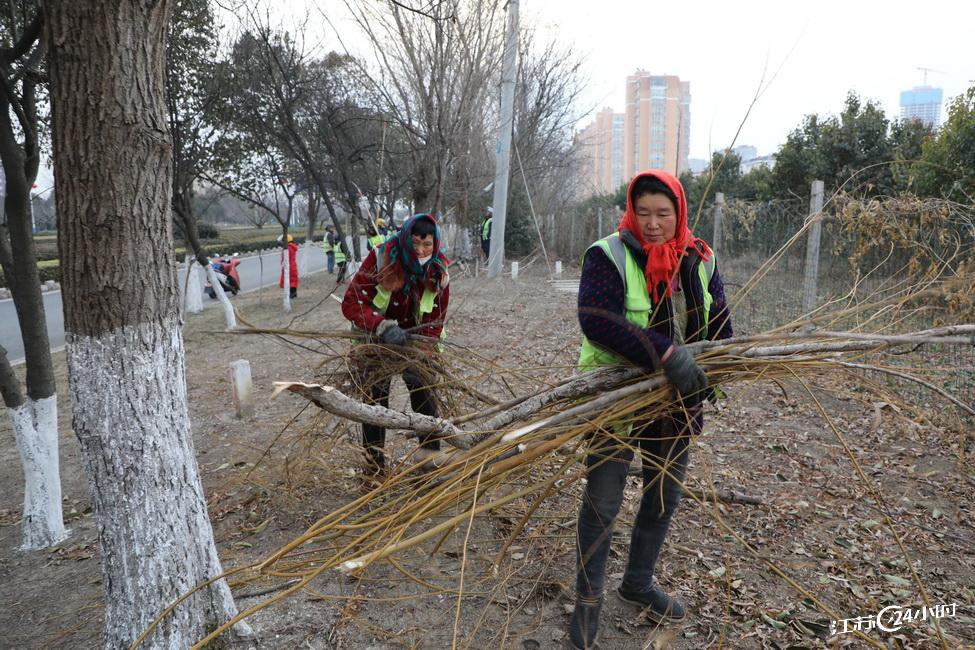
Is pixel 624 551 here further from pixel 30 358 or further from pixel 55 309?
pixel 55 309

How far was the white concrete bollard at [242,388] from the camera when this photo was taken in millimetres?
4828

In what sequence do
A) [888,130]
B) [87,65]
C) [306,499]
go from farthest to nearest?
[888,130] < [306,499] < [87,65]

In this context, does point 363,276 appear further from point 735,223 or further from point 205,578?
point 735,223

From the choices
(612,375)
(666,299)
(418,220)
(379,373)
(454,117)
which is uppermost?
(454,117)

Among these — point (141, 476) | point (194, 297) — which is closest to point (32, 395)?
point (141, 476)

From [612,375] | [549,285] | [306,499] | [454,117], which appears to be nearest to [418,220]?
[612,375]

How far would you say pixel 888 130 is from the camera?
10.5 meters

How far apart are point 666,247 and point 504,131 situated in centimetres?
999

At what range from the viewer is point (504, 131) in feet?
37.2

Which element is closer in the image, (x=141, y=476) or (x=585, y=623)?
(x=141, y=476)

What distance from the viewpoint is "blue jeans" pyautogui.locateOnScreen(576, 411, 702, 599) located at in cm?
198

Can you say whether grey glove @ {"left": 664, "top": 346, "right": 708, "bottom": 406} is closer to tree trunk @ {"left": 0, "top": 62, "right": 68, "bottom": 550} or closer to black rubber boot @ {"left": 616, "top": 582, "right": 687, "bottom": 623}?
black rubber boot @ {"left": 616, "top": 582, "right": 687, "bottom": 623}

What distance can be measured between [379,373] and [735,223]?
6287 millimetres

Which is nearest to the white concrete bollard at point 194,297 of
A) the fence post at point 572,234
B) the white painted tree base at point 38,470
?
the white painted tree base at point 38,470
